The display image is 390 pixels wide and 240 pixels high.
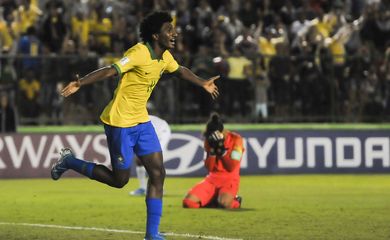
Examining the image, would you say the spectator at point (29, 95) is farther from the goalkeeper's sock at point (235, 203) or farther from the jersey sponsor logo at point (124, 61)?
the jersey sponsor logo at point (124, 61)

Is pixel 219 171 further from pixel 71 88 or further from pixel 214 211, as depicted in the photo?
pixel 71 88

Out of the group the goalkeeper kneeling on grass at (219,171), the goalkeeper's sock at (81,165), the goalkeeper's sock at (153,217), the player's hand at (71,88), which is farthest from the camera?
the goalkeeper kneeling on grass at (219,171)

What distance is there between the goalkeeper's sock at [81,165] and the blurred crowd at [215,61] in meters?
8.67

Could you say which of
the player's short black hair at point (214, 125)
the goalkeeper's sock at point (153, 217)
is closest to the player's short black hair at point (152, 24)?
the goalkeeper's sock at point (153, 217)

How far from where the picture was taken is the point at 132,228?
11.9 metres

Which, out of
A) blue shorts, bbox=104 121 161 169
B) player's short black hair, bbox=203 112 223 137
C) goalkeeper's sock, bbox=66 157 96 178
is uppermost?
player's short black hair, bbox=203 112 223 137

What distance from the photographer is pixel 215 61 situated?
20406mm

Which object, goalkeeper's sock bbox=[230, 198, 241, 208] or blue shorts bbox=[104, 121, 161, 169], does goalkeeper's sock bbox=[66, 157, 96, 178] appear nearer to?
blue shorts bbox=[104, 121, 161, 169]

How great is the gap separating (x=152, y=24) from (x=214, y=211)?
4.54 meters

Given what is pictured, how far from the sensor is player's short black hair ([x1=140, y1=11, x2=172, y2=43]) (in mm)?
10312

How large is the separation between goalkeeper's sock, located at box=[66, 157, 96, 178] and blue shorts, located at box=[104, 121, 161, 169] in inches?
18.7

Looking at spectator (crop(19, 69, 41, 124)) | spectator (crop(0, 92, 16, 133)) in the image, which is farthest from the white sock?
spectator (crop(0, 92, 16, 133))

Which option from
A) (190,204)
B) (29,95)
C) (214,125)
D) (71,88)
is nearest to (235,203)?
(190,204)

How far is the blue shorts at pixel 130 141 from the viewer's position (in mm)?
10383
